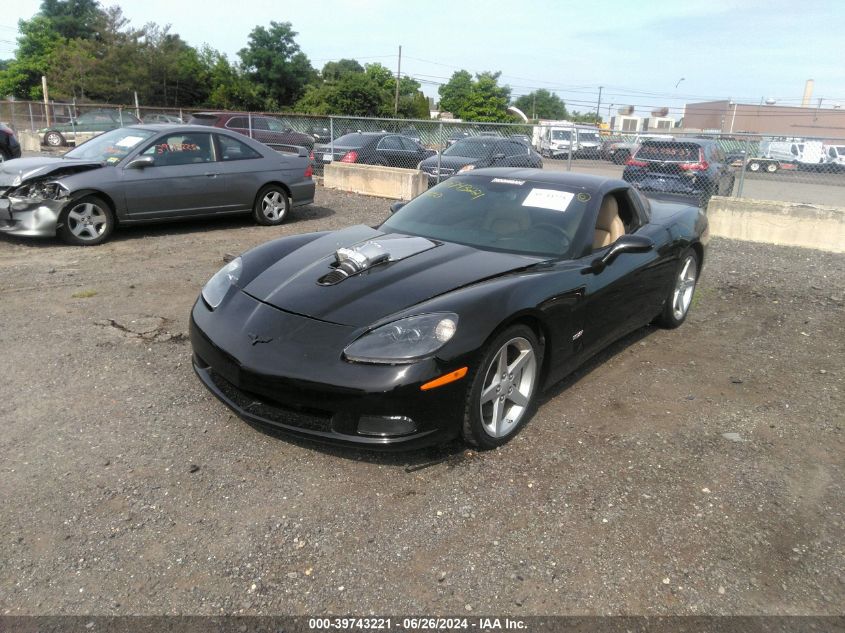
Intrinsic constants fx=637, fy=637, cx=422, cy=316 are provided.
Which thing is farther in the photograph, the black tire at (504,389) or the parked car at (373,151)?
the parked car at (373,151)

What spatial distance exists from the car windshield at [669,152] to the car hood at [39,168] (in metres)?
9.52

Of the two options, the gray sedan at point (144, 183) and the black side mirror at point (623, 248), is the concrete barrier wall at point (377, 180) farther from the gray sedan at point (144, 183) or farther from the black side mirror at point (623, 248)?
the black side mirror at point (623, 248)

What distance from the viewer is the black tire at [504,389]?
3.14m

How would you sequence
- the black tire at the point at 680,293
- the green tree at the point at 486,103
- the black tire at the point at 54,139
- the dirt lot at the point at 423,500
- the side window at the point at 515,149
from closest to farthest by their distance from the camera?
the dirt lot at the point at 423,500, the black tire at the point at 680,293, the side window at the point at 515,149, the black tire at the point at 54,139, the green tree at the point at 486,103

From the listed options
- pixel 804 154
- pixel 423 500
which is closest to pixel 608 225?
pixel 423 500

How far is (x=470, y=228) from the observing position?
4.26 metres

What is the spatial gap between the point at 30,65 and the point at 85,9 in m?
17.0

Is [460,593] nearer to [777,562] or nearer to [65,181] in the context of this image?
[777,562]

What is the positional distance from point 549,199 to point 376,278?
1481mm

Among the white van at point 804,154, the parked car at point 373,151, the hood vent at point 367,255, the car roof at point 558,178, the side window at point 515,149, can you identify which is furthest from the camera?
the white van at point 804,154

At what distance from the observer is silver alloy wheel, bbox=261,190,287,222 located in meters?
9.38

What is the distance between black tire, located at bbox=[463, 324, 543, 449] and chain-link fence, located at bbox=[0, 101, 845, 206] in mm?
8000

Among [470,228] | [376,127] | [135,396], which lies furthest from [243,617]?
[376,127]

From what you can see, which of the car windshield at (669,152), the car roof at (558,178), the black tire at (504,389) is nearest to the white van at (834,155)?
the car windshield at (669,152)
